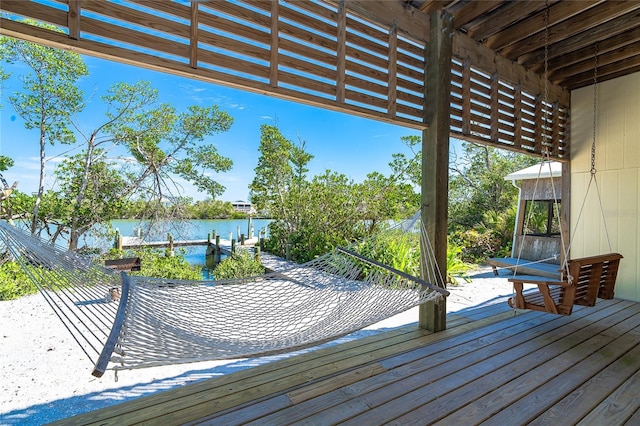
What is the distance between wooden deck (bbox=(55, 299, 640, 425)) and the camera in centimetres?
138

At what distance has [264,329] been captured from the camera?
1.67 metres

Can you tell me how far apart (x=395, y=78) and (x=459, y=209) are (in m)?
7.93

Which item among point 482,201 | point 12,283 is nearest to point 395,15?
point 12,283

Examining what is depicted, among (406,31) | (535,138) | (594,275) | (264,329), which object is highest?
(406,31)

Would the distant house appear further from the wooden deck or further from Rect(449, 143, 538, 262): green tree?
the wooden deck

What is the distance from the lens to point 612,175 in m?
3.47

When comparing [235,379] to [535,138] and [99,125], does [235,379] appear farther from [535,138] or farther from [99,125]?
[99,125]

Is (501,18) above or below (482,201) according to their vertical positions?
→ above

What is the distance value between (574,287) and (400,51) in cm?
193

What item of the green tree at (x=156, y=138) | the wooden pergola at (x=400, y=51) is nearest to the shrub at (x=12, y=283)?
the green tree at (x=156, y=138)

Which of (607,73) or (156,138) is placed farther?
(156,138)

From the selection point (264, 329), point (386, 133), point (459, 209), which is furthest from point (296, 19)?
point (386, 133)

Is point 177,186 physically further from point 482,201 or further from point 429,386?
point 482,201

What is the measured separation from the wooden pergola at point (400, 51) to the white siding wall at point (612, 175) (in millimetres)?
234
